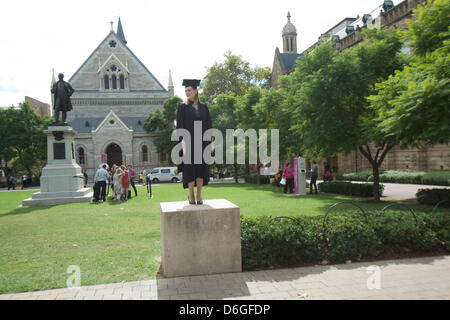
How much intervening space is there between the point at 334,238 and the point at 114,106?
180ft

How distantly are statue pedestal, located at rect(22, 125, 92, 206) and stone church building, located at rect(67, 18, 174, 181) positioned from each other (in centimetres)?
3324

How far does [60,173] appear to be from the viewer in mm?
17422

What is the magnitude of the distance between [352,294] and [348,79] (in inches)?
434

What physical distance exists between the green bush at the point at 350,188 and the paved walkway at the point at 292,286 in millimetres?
12155

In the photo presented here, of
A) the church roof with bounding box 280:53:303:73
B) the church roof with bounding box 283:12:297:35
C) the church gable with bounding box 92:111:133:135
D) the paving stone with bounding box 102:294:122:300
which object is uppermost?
the church roof with bounding box 283:12:297:35

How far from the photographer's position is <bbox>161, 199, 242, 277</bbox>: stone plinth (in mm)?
5234

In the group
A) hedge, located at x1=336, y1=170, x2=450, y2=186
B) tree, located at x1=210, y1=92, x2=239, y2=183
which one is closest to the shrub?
hedge, located at x1=336, y1=170, x2=450, y2=186

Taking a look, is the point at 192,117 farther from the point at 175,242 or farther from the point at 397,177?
the point at 397,177

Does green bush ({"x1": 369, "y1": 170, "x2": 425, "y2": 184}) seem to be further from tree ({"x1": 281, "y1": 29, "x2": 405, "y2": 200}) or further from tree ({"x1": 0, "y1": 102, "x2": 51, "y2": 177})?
tree ({"x1": 0, "y1": 102, "x2": 51, "y2": 177})

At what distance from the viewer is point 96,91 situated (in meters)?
55.6

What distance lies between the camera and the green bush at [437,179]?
21562 millimetres

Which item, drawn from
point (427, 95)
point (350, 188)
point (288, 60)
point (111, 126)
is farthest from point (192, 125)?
point (288, 60)

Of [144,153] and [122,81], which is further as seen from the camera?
[122,81]

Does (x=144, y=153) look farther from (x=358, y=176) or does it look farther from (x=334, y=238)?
(x=334, y=238)
